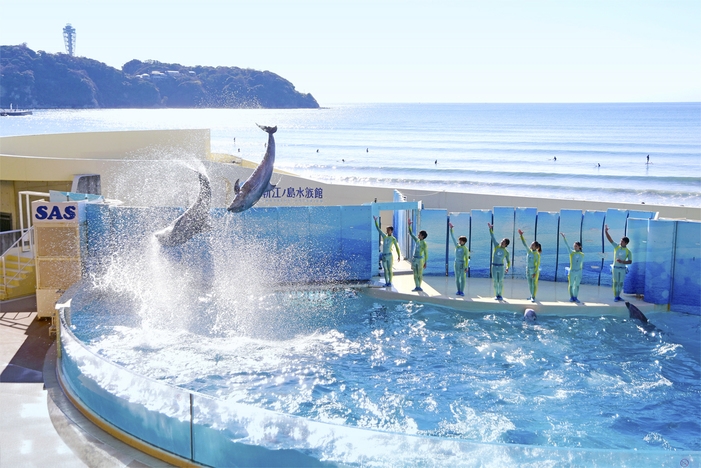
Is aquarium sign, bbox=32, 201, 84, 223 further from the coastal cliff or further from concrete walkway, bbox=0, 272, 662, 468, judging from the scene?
the coastal cliff

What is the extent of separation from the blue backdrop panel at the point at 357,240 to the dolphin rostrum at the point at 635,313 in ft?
18.1

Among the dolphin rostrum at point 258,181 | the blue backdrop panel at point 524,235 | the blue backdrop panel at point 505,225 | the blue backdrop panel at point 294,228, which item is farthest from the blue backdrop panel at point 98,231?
the blue backdrop panel at point 524,235

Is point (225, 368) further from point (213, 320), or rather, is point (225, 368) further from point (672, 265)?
point (672, 265)

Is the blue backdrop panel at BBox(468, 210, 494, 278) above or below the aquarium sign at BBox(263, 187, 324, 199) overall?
below

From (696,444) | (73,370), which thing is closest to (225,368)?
(73,370)

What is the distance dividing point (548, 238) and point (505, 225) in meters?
1.00

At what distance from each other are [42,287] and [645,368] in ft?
34.3

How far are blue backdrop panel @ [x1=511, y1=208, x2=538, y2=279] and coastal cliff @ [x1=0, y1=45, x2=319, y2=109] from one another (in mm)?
121079

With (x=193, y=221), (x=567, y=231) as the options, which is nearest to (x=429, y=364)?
(x=193, y=221)

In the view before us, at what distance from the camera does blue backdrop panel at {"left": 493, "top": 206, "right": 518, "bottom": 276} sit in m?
15.6

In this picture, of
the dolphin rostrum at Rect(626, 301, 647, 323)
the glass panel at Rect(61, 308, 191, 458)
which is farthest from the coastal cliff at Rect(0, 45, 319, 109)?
the glass panel at Rect(61, 308, 191, 458)

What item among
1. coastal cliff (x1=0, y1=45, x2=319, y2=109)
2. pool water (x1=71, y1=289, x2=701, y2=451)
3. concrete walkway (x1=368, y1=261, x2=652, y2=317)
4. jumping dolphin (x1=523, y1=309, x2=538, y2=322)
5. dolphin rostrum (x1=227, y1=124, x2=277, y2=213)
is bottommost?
pool water (x1=71, y1=289, x2=701, y2=451)

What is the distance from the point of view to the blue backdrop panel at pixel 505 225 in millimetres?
15562

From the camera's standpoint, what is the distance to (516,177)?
45250 millimetres
